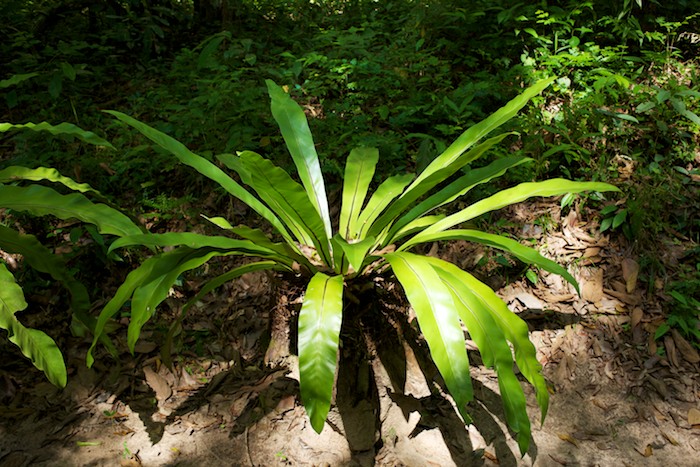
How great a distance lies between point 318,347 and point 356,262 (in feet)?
0.83

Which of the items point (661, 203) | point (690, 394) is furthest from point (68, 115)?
point (690, 394)

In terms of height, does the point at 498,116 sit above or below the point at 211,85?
above

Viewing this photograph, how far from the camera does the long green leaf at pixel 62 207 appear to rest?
1.73 m

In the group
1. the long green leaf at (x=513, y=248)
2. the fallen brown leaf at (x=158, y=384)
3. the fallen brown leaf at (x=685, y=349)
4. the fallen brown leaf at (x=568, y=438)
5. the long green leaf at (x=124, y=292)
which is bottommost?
the fallen brown leaf at (x=158, y=384)

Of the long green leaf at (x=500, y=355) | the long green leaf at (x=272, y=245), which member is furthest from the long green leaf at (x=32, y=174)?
the long green leaf at (x=500, y=355)

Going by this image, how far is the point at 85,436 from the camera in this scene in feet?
6.39

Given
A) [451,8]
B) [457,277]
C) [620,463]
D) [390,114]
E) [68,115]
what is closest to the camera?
[457,277]

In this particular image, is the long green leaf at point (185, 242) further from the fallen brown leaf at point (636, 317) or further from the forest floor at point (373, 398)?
the fallen brown leaf at point (636, 317)

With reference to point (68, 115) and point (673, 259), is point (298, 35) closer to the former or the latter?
point (68, 115)

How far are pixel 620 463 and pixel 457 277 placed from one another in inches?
39.8

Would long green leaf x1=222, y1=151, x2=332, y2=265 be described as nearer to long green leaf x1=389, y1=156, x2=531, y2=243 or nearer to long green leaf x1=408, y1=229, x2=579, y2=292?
long green leaf x1=389, y1=156, x2=531, y2=243

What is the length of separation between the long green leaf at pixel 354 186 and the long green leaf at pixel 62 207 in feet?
2.48

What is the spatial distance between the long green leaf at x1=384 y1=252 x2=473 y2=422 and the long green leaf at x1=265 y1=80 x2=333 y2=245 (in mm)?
511

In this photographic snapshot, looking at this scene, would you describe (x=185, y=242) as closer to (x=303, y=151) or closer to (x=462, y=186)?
(x=303, y=151)
